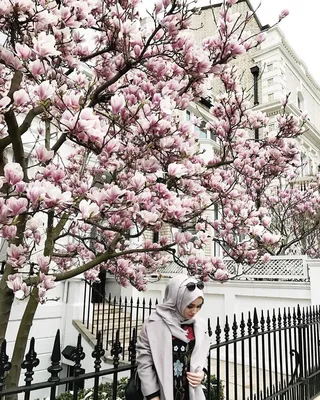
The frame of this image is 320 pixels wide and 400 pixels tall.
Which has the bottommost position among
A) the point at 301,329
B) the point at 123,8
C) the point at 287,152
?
the point at 301,329

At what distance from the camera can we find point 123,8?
9.83ft

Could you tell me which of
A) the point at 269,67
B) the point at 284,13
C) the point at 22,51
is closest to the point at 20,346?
the point at 22,51

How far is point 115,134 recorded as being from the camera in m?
2.17

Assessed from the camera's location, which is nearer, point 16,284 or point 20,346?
point 16,284

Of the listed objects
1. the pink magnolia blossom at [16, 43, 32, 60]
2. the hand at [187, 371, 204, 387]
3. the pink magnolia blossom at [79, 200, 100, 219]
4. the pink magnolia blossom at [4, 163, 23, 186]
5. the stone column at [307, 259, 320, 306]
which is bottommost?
the hand at [187, 371, 204, 387]

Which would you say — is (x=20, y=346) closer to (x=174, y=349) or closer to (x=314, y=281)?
(x=174, y=349)

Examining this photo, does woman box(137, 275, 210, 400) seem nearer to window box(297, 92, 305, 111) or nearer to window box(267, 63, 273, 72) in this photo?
window box(267, 63, 273, 72)

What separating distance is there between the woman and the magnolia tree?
0.60 m

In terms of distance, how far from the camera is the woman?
1.94 metres

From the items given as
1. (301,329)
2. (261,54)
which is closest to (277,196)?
(301,329)

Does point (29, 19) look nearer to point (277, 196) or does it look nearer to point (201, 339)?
point (201, 339)

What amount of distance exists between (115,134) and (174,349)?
1420 millimetres

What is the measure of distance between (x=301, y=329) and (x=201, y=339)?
345 cm

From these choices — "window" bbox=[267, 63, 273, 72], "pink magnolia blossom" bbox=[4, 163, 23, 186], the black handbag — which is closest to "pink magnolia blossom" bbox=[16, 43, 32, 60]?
"pink magnolia blossom" bbox=[4, 163, 23, 186]
